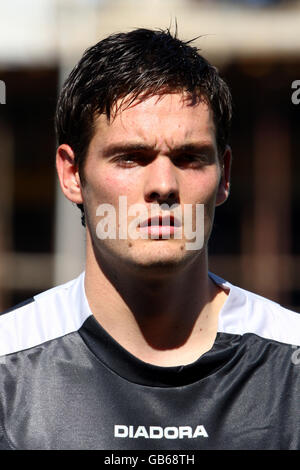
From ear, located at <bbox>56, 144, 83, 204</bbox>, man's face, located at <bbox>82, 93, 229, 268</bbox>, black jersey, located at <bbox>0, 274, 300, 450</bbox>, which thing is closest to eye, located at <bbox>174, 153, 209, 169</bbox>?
man's face, located at <bbox>82, 93, 229, 268</bbox>

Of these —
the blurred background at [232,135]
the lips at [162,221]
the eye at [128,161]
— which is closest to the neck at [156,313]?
the lips at [162,221]

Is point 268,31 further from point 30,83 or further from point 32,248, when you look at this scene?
point 32,248

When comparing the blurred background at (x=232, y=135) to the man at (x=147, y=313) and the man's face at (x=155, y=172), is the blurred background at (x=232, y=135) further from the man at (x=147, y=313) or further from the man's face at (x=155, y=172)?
the man's face at (x=155, y=172)

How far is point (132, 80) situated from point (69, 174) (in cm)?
43

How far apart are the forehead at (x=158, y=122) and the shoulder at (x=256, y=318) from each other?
594mm

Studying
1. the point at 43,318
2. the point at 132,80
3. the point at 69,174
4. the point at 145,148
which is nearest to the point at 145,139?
the point at 145,148

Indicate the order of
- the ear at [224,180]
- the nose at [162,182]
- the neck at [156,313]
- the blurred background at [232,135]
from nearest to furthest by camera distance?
the nose at [162,182], the neck at [156,313], the ear at [224,180], the blurred background at [232,135]

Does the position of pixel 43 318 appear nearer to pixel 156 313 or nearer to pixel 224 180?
pixel 156 313

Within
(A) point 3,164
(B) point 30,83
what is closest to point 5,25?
(B) point 30,83

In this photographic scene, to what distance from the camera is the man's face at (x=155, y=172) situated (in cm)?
251

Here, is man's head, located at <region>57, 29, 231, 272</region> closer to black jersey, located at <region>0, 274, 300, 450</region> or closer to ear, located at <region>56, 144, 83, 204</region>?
ear, located at <region>56, 144, 83, 204</region>

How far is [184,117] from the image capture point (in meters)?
2.62

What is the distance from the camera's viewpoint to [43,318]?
113 inches

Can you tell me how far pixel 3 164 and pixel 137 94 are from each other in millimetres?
9689
